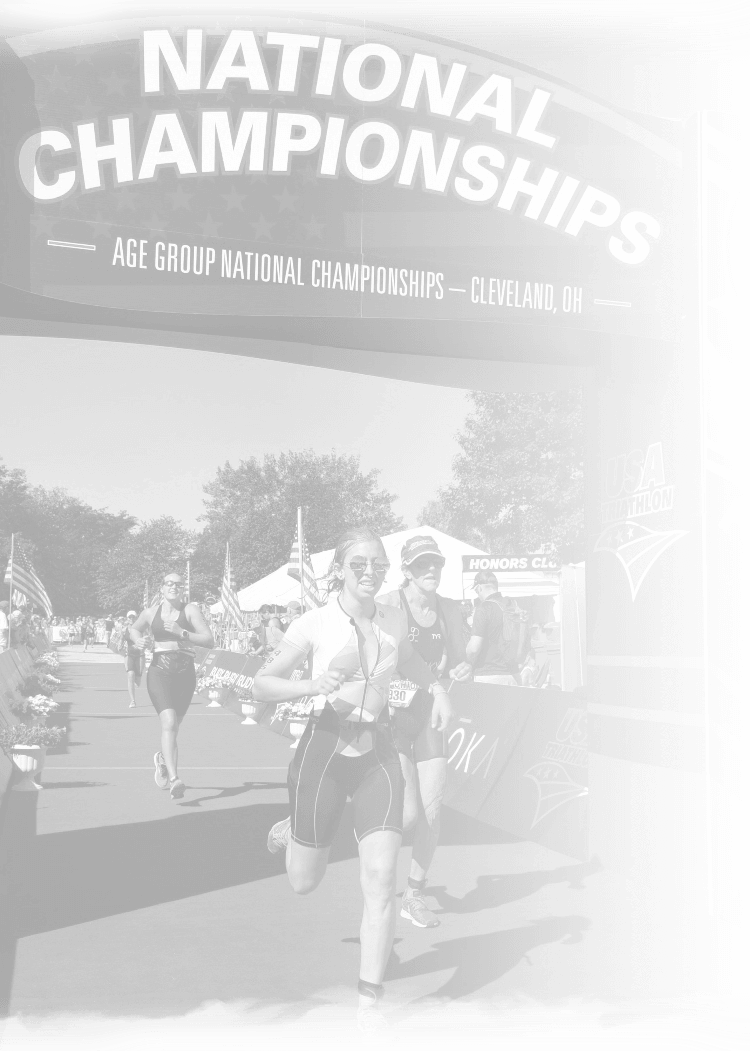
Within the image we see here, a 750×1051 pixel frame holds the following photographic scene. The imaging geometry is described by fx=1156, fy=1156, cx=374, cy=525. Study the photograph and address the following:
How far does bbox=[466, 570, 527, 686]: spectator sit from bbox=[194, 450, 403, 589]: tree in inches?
589

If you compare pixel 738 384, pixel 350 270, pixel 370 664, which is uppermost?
pixel 350 270

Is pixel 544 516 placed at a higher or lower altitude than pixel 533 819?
higher

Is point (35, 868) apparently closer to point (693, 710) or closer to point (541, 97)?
point (693, 710)

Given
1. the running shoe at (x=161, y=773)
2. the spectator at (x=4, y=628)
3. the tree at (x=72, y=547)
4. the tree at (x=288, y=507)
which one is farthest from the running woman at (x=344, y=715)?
the tree at (x=72, y=547)

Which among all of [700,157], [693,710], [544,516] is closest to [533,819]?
[693,710]

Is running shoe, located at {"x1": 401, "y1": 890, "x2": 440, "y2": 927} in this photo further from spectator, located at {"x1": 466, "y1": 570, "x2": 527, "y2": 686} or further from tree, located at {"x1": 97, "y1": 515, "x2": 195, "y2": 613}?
tree, located at {"x1": 97, "y1": 515, "x2": 195, "y2": 613}

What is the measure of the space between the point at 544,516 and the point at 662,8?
2605 cm

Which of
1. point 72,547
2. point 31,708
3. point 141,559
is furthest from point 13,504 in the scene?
point 31,708

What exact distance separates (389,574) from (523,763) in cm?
1604

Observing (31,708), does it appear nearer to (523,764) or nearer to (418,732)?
(523,764)

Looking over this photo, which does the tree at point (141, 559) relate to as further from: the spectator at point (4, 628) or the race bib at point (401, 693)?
the race bib at point (401, 693)

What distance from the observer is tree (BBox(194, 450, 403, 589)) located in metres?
30.2

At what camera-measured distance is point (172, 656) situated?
363 inches

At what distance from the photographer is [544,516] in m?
31.3
